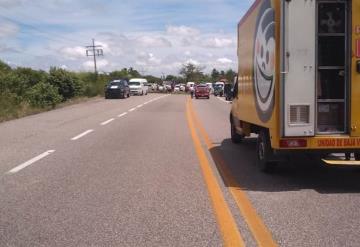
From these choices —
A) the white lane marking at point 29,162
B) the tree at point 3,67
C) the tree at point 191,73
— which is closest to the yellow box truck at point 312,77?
the white lane marking at point 29,162

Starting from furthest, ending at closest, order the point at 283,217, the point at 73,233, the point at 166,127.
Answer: the point at 166,127 → the point at 283,217 → the point at 73,233

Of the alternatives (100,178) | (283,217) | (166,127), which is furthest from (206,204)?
(166,127)

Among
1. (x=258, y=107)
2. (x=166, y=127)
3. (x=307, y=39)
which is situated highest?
(x=307, y=39)

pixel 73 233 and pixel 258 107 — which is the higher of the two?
pixel 258 107

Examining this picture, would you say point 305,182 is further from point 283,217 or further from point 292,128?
point 283,217

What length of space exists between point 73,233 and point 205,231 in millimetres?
1385

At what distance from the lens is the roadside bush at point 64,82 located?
174 feet

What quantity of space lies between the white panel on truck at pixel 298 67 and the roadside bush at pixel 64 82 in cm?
4594

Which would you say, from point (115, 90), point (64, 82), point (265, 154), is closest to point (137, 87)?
point (115, 90)

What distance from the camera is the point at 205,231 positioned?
19.2 ft

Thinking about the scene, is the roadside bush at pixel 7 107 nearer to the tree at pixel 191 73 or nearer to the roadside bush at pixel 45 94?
the roadside bush at pixel 45 94

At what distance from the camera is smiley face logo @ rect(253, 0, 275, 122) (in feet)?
27.6

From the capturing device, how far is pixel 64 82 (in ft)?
175

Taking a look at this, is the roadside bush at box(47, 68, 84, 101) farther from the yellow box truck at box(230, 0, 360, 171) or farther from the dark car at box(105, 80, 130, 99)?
the yellow box truck at box(230, 0, 360, 171)
